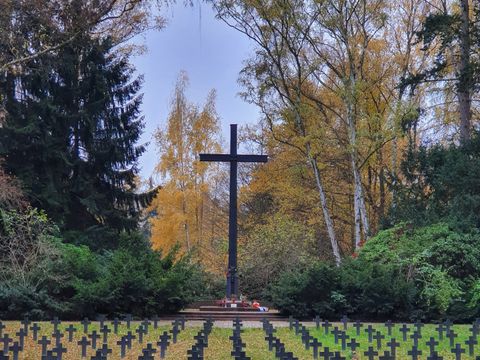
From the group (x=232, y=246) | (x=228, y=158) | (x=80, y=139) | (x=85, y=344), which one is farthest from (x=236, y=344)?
(x=80, y=139)

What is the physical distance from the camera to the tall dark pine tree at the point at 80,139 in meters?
19.1

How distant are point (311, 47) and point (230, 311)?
12.3 m

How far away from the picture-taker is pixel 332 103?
24578 millimetres

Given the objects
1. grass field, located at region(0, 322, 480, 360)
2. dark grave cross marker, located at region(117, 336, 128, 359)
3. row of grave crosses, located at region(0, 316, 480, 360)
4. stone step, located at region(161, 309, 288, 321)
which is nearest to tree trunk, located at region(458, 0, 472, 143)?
stone step, located at region(161, 309, 288, 321)

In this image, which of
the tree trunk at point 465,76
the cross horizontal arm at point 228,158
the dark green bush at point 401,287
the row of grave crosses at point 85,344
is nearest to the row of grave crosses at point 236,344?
the row of grave crosses at point 85,344

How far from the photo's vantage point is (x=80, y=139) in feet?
68.8

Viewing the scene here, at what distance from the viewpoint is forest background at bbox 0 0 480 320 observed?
13375 millimetres

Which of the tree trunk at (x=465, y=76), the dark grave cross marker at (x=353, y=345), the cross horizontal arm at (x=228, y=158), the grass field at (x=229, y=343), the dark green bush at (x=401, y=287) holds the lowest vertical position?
the grass field at (x=229, y=343)

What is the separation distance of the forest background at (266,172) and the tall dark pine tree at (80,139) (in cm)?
7

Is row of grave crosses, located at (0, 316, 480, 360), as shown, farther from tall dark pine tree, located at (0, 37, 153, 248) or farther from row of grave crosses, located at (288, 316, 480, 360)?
tall dark pine tree, located at (0, 37, 153, 248)

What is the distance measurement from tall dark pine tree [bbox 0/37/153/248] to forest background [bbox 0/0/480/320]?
68 millimetres

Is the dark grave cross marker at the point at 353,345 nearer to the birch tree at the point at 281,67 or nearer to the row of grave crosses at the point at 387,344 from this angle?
the row of grave crosses at the point at 387,344

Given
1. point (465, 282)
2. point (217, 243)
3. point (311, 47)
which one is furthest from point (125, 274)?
point (311, 47)

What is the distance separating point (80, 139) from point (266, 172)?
26.7 ft
